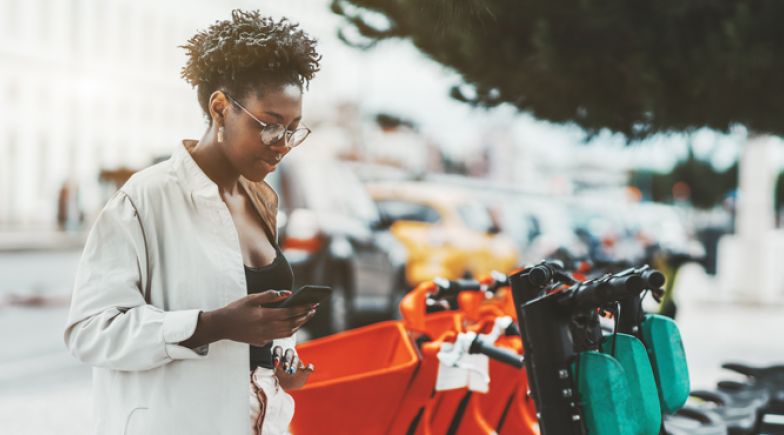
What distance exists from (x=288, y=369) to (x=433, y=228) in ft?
31.8

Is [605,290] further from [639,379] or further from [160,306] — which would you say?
[160,306]

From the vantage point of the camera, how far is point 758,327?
39.7 feet

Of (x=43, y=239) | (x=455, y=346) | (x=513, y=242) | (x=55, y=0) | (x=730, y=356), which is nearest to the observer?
(x=455, y=346)

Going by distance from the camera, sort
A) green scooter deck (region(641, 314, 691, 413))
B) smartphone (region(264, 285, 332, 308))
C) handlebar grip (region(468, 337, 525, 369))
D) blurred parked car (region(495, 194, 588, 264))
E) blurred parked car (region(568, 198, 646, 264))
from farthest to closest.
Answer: blurred parked car (region(568, 198, 646, 264)) < blurred parked car (region(495, 194, 588, 264)) < handlebar grip (region(468, 337, 525, 369)) < green scooter deck (region(641, 314, 691, 413)) < smartphone (region(264, 285, 332, 308))

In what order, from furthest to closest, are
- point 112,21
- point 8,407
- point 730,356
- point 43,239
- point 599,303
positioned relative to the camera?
1. point 112,21
2. point 43,239
3. point 730,356
4. point 8,407
5. point 599,303

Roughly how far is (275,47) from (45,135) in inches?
1820

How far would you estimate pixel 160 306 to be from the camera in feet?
6.00

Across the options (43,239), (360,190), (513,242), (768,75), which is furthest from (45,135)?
(768,75)

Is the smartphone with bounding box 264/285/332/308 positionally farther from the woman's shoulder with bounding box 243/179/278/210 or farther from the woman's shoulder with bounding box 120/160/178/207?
the woman's shoulder with bounding box 243/179/278/210

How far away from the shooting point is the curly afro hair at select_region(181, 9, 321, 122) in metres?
1.92

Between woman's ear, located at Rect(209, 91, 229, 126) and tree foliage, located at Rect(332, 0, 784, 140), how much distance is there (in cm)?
184

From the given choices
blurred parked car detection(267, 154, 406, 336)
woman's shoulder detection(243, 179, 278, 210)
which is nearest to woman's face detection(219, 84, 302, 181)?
woman's shoulder detection(243, 179, 278, 210)

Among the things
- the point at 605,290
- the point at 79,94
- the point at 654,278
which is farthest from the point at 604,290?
the point at 79,94

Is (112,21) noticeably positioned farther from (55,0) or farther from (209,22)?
(209,22)
